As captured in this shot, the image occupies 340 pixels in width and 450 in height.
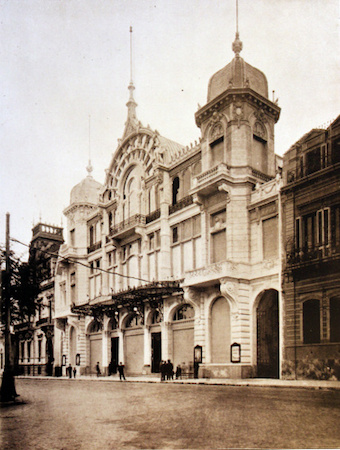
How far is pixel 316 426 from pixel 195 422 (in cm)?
248

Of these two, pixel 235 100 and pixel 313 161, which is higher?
pixel 235 100

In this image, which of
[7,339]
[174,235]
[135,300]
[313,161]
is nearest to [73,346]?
[135,300]

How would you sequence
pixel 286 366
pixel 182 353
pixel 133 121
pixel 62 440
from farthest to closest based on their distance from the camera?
1. pixel 133 121
2. pixel 182 353
3. pixel 286 366
4. pixel 62 440

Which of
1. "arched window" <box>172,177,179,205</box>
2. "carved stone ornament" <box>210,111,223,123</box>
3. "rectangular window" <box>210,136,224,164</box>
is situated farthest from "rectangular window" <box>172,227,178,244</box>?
"carved stone ornament" <box>210,111,223,123</box>

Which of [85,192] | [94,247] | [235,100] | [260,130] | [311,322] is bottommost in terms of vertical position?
[311,322]

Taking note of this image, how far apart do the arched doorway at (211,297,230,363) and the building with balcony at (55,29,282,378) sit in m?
0.06

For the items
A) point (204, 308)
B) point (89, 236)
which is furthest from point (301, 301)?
point (89, 236)

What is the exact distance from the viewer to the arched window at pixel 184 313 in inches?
1234

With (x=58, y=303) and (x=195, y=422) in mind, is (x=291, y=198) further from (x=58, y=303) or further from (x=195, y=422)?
(x=58, y=303)

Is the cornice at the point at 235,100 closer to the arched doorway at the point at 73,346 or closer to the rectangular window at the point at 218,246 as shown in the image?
the rectangular window at the point at 218,246

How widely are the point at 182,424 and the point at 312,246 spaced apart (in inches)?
568

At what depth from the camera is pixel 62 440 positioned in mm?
8945

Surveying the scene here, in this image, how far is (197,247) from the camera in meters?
31.4

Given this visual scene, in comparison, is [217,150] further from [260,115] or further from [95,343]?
[95,343]
